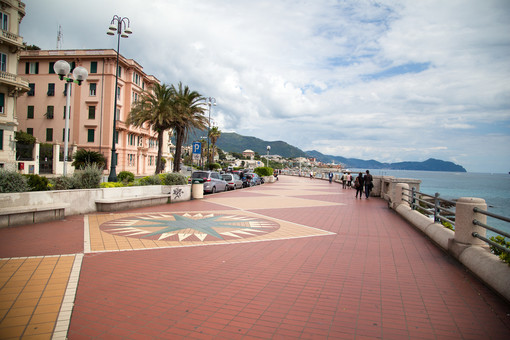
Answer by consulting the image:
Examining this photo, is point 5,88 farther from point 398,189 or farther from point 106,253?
point 398,189

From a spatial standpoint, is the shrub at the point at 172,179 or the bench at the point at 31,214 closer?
the bench at the point at 31,214

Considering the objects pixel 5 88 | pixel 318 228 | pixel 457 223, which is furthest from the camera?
pixel 5 88

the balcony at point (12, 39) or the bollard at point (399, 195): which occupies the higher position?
the balcony at point (12, 39)

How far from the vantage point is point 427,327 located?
396 cm

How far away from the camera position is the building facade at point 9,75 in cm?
2691

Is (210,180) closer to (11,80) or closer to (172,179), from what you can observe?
(172,179)

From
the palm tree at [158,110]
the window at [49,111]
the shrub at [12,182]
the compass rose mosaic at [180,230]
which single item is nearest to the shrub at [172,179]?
the compass rose mosaic at [180,230]

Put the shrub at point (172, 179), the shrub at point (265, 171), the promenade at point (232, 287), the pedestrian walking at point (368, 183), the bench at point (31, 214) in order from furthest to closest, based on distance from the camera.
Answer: the shrub at point (265, 171), the pedestrian walking at point (368, 183), the shrub at point (172, 179), the bench at point (31, 214), the promenade at point (232, 287)

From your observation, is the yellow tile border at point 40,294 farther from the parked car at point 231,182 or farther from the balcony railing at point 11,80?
the balcony railing at point 11,80

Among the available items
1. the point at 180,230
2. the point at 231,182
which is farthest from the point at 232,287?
the point at 231,182

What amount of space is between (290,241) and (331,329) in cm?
461

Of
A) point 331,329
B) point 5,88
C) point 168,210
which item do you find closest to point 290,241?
point 331,329

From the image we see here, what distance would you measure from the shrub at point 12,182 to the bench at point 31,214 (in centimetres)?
65

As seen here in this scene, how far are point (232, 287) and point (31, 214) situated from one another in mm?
7010
